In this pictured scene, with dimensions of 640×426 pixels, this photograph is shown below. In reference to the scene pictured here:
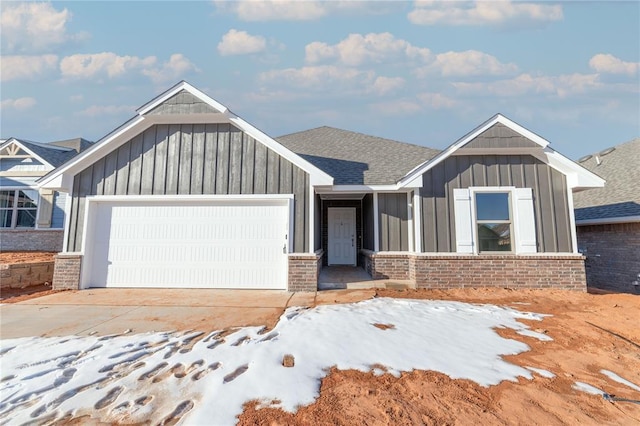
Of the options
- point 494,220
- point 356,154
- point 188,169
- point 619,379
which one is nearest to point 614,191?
point 494,220

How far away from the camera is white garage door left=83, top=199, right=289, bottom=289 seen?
7.32 metres

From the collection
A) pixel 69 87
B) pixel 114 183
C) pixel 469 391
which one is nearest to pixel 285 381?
pixel 469 391

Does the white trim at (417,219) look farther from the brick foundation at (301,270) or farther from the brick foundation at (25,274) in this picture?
the brick foundation at (25,274)

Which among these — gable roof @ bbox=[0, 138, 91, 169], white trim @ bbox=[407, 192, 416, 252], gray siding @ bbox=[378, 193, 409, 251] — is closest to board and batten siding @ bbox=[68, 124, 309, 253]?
gray siding @ bbox=[378, 193, 409, 251]

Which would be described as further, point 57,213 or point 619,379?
point 57,213

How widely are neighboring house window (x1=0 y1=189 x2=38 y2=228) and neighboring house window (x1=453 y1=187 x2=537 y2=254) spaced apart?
16910 millimetres

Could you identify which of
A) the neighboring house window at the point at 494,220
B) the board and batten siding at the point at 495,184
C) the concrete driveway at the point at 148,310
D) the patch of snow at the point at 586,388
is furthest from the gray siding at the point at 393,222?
the patch of snow at the point at 586,388

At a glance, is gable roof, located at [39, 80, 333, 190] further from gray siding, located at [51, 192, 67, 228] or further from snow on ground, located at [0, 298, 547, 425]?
gray siding, located at [51, 192, 67, 228]

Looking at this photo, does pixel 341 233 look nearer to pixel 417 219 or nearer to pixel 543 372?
pixel 417 219

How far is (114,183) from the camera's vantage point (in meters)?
7.61

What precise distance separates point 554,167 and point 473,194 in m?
2.31

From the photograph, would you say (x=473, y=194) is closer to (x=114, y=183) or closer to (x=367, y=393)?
(x=367, y=393)

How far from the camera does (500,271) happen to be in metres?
7.24

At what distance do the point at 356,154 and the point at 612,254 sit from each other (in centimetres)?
918
